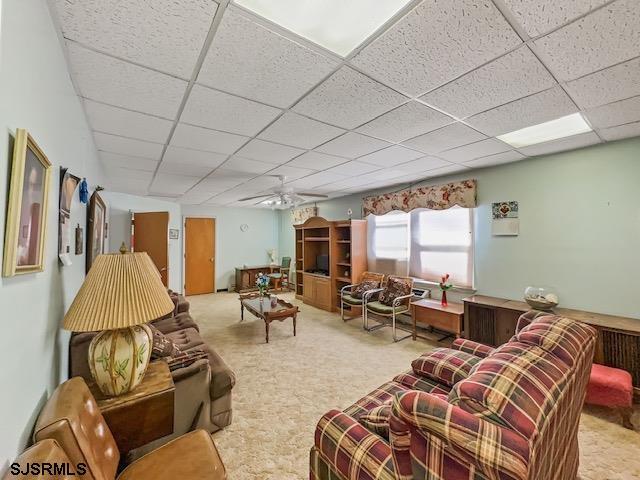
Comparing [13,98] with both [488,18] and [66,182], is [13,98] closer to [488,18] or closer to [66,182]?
[66,182]

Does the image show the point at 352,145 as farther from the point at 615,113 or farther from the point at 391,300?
the point at 391,300

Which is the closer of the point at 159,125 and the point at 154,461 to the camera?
the point at 154,461

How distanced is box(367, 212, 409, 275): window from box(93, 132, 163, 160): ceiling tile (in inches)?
140

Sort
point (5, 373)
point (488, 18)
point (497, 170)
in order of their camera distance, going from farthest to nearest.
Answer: point (497, 170)
point (488, 18)
point (5, 373)

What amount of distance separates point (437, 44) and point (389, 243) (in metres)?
3.71

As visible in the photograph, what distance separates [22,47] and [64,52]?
66 centimetres

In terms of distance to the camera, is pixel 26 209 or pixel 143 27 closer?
pixel 26 209

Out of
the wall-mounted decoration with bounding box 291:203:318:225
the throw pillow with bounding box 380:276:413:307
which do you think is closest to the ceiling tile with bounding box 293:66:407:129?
the throw pillow with bounding box 380:276:413:307

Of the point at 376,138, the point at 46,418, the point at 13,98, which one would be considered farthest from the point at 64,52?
the point at 376,138

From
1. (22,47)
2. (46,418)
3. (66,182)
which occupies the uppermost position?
(22,47)

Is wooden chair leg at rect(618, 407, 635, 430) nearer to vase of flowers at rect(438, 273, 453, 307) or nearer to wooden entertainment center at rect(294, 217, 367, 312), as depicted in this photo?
vase of flowers at rect(438, 273, 453, 307)

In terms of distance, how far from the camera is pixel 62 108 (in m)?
1.33

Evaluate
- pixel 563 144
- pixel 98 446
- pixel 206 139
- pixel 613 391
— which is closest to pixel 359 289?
pixel 613 391

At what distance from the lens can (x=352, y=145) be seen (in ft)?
8.59
